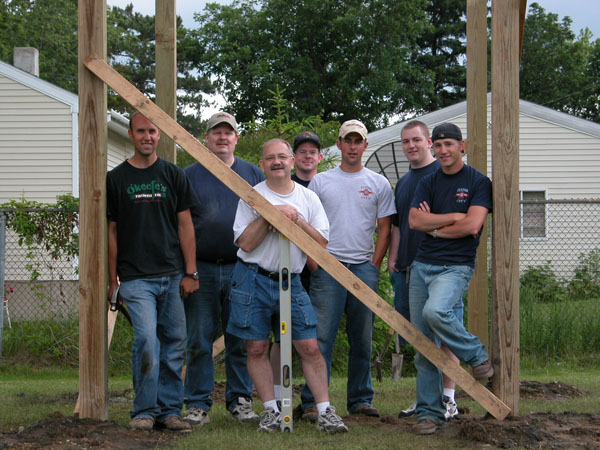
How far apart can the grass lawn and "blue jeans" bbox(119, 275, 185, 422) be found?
0.30 meters

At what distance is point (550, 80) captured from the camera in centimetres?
4016

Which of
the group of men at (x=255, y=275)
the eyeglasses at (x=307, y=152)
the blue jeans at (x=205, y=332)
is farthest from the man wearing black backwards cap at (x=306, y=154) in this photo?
the blue jeans at (x=205, y=332)

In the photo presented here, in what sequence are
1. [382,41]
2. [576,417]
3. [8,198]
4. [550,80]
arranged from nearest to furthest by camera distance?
[576,417], [8,198], [382,41], [550,80]

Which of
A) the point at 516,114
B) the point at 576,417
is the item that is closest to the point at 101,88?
the point at 516,114

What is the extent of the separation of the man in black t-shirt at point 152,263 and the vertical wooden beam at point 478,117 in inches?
94.0

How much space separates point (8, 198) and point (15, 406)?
11043mm

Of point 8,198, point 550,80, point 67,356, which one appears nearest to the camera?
point 67,356

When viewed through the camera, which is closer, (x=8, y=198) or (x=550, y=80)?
(x=8, y=198)

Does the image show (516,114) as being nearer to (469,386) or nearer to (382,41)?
(469,386)

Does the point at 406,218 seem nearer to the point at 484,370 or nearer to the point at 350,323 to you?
the point at 350,323

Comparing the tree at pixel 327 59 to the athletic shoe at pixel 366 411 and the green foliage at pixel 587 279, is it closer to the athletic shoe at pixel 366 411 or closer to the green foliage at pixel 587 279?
the green foliage at pixel 587 279

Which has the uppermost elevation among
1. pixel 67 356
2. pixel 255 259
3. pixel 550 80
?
pixel 550 80

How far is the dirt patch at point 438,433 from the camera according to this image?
4137 millimetres

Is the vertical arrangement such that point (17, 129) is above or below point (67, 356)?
above
